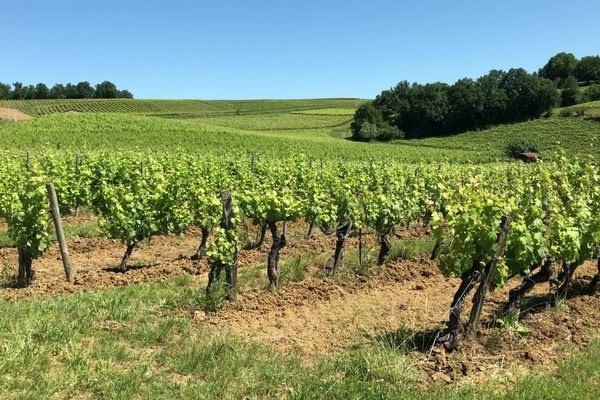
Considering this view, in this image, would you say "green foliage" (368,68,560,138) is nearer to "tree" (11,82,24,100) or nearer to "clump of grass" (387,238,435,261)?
"clump of grass" (387,238,435,261)

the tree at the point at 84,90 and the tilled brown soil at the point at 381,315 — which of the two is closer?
the tilled brown soil at the point at 381,315

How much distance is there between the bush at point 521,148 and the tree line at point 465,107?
16353mm

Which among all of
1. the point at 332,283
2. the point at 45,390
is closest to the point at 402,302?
the point at 332,283

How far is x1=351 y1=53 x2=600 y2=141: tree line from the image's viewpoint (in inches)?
2800

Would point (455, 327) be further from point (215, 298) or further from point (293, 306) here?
point (215, 298)

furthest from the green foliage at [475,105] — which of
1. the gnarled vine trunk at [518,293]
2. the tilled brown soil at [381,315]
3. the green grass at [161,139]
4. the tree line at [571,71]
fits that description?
the gnarled vine trunk at [518,293]

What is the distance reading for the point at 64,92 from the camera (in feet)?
417

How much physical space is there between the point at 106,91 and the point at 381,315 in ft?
445

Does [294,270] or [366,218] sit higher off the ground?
[366,218]

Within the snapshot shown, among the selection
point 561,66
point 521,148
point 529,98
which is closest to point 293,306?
point 521,148

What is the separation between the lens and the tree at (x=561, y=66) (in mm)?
104375

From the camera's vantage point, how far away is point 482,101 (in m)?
70.9

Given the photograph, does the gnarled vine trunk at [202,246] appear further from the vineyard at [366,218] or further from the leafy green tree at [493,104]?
the leafy green tree at [493,104]

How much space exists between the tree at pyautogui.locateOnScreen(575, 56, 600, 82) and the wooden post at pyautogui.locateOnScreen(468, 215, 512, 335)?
114m
